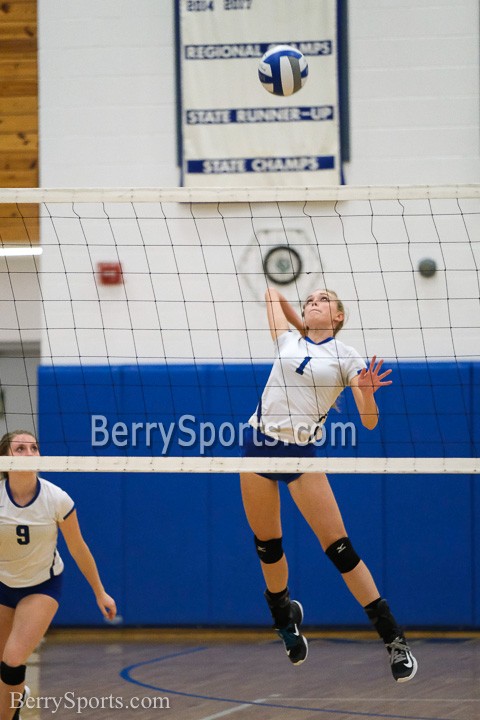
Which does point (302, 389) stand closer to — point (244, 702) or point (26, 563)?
point (26, 563)

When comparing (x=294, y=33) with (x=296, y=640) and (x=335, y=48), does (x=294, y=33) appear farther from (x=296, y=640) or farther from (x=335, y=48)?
(x=296, y=640)

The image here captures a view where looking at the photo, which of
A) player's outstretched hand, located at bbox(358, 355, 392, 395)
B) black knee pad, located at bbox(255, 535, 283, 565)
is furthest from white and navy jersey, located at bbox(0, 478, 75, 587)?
player's outstretched hand, located at bbox(358, 355, 392, 395)

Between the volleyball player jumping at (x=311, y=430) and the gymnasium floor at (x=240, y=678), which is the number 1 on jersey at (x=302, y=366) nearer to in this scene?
the volleyball player jumping at (x=311, y=430)

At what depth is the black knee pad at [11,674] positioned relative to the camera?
5.28 meters

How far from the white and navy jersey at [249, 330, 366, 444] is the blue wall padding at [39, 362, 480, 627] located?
3.80 m

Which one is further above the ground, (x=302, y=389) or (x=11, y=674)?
(x=302, y=389)

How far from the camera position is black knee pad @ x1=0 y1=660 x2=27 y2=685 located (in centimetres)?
528

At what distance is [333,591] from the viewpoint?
9414 mm

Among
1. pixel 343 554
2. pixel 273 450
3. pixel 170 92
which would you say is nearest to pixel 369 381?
pixel 273 450

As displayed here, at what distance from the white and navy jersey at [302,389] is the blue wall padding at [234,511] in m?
3.80

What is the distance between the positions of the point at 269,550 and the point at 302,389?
0.89 m

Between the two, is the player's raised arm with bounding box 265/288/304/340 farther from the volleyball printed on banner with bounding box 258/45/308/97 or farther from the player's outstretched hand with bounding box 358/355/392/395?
the volleyball printed on banner with bounding box 258/45/308/97


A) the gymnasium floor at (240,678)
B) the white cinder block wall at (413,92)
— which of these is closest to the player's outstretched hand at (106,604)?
the gymnasium floor at (240,678)

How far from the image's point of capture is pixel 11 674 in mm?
5285
